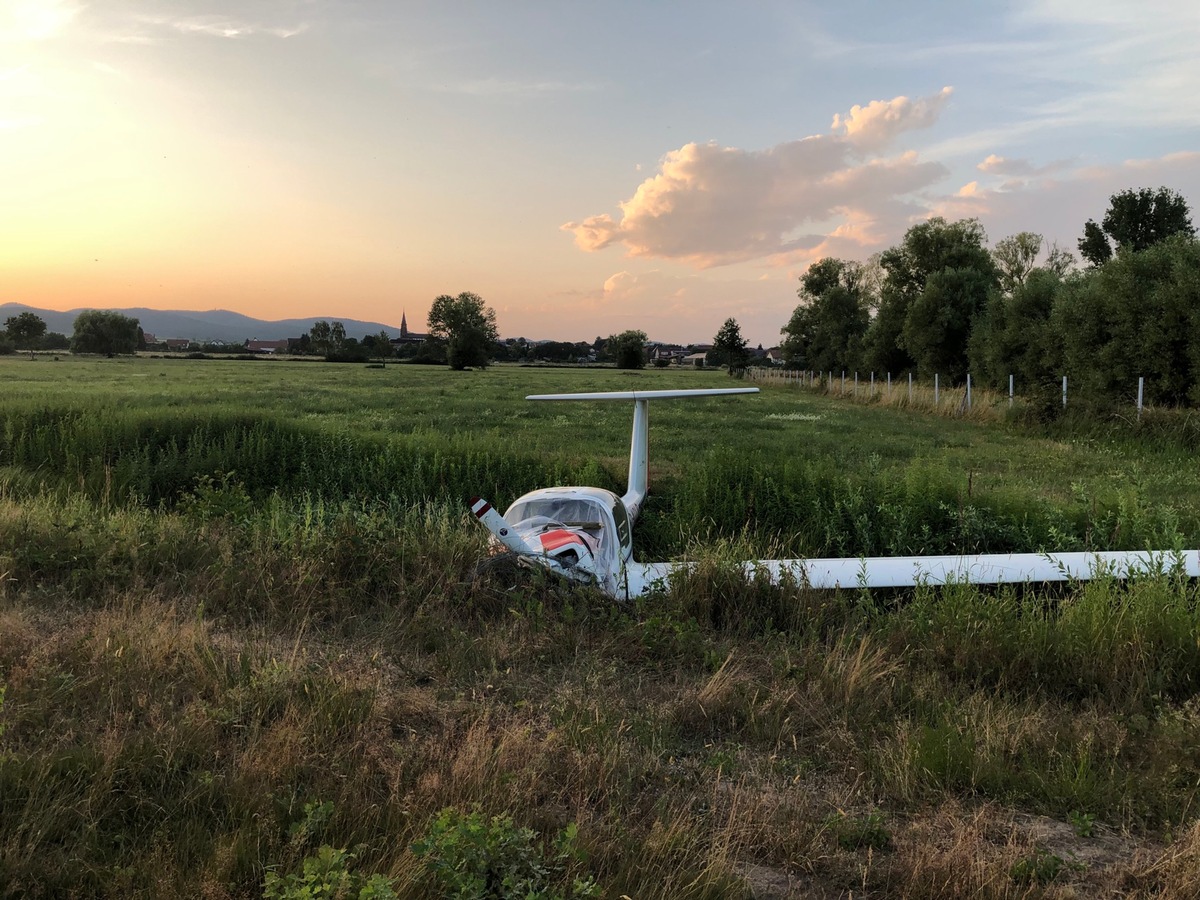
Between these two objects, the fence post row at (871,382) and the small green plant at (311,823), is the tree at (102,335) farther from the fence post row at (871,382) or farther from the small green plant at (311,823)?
the small green plant at (311,823)

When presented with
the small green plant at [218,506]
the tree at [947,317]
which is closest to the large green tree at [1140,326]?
the tree at [947,317]

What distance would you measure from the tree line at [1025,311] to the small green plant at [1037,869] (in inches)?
814

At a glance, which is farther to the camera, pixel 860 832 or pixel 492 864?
pixel 860 832

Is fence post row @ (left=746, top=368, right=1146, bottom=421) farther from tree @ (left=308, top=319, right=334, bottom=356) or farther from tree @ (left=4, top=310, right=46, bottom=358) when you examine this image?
tree @ (left=4, top=310, right=46, bottom=358)

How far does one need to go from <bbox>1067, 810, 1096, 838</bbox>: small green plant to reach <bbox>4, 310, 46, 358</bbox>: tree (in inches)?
5350

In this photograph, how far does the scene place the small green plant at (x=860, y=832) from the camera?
10.6 ft

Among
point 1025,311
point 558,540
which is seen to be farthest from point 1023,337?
point 558,540

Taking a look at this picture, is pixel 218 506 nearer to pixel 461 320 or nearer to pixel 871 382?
pixel 871 382

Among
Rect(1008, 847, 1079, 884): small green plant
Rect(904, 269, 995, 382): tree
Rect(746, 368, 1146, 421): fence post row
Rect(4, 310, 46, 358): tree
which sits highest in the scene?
Rect(4, 310, 46, 358): tree

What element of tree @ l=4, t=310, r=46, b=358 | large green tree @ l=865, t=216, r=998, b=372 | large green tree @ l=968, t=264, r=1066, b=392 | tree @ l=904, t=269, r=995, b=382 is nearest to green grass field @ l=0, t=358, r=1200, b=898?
large green tree @ l=968, t=264, r=1066, b=392

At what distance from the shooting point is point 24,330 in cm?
11162

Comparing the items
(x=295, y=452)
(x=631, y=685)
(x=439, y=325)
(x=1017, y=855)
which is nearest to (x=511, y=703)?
(x=631, y=685)

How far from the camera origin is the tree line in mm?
20016

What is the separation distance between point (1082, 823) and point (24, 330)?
143633mm
